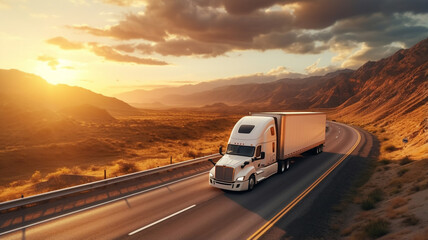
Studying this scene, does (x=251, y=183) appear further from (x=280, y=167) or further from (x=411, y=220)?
(x=411, y=220)

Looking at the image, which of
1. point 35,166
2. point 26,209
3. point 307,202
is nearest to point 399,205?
point 307,202

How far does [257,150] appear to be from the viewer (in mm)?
14844

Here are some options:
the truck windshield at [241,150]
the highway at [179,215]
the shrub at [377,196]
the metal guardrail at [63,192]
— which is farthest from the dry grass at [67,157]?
the shrub at [377,196]

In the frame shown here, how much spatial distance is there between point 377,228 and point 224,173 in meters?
7.23

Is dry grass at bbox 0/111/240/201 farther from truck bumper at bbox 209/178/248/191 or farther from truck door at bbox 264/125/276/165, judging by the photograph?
truck door at bbox 264/125/276/165

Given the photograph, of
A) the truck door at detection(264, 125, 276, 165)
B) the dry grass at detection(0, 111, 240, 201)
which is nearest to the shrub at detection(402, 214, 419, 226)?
the truck door at detection(264, 125, 276, 165)

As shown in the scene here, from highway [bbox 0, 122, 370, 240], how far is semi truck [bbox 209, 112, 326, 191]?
82cm

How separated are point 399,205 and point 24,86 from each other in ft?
819

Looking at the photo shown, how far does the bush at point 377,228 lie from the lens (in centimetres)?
823

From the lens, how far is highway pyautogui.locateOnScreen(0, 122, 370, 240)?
9383 mm

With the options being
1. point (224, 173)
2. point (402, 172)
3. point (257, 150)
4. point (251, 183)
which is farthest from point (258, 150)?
point (402, 172)

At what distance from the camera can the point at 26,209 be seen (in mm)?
11383

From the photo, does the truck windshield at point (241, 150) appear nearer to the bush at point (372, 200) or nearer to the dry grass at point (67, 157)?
the bush at point (372, 200)

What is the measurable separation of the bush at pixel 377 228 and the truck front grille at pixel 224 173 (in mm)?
6453
